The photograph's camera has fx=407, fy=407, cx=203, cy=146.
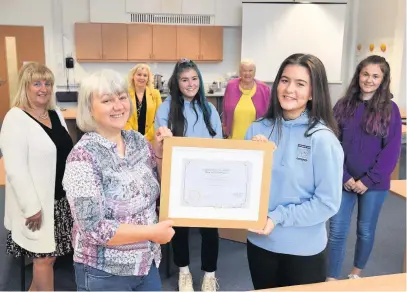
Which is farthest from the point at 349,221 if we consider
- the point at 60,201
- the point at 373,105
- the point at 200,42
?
the point at 200,42

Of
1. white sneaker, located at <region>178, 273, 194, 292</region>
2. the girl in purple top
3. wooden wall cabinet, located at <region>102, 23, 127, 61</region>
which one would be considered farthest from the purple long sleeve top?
wooden wall cabinet, located at <region>102, 23, 127, 61</region>

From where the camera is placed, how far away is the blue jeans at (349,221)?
2475mm

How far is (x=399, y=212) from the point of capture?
4.23m

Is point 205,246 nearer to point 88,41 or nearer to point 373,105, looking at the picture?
point 373,105

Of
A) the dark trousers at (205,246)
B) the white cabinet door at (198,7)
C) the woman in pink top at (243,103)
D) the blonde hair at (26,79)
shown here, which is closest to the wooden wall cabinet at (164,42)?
the white cabinet door at (198,7)

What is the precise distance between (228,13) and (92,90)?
7.11 meters

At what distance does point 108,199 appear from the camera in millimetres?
1265

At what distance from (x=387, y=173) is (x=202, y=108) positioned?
117 centimetres

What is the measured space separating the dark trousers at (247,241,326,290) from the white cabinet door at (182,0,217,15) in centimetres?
683

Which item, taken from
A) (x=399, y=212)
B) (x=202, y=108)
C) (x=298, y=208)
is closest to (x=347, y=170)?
(x=202, y=108)

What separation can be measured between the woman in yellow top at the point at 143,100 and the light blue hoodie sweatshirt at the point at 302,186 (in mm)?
1941

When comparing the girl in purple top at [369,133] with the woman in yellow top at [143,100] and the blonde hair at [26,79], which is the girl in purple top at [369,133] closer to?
the woman in yellow top at [143,100]

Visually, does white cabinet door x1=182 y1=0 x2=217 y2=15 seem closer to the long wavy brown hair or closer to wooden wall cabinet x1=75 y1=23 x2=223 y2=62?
wooden wall cabinet x1=75 y1=23 x2=223 y2=62

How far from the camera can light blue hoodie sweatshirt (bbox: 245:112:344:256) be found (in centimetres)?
144
